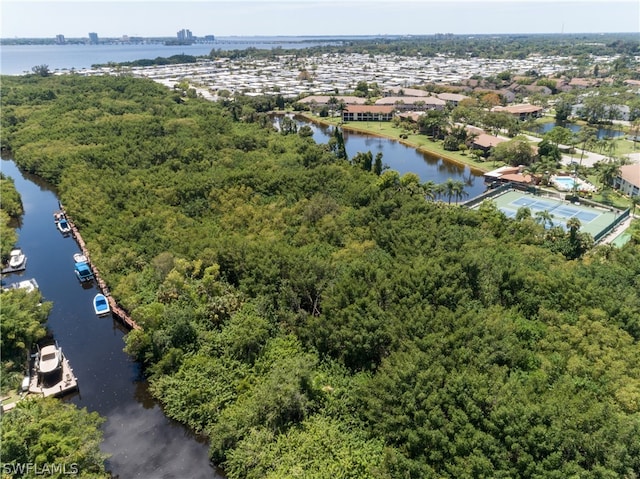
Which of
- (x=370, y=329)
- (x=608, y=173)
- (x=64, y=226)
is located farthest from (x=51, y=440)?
(x=608, y=173)

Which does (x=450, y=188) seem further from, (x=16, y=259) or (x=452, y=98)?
(x=452, y=98)

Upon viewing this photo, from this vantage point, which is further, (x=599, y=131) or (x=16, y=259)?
(x=599, y=131)

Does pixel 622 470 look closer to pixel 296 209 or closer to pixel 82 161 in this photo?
pixel 296 209

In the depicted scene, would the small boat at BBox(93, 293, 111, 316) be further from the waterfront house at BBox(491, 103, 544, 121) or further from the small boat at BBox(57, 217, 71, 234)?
the waterfront house at BBox(491, 103, 544, 121)

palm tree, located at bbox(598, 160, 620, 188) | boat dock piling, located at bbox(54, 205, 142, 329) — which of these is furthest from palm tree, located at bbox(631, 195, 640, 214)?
boat dock piling, located at bbox(54, 205, 142, 329)

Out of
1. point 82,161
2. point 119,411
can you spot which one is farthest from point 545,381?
point 82,161

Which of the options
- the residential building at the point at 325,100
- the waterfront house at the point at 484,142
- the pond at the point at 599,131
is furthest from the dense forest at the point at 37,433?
the residential building at the point at 325,100
